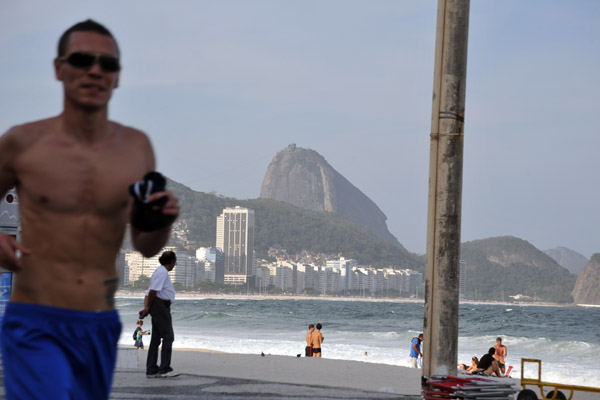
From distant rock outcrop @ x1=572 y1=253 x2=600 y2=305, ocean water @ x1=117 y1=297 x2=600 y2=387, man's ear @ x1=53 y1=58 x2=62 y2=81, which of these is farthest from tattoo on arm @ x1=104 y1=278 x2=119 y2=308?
distant rock outcrop @ x1=572 y1=253 x2=600 y2=305

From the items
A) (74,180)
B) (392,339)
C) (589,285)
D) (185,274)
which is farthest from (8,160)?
(185,274)

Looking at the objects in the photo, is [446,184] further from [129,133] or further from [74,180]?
[74,180]

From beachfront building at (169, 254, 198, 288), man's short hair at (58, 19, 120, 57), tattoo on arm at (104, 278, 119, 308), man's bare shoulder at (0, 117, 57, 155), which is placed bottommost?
beachfront building at (169, 254, 198, 288)

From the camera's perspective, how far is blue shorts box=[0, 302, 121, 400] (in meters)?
2.79

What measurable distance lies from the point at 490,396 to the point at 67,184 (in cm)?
475

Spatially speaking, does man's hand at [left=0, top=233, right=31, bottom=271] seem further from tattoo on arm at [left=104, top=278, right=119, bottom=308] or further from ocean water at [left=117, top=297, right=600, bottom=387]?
ocean water at [left=117, top=297, right=600, bottom=387]

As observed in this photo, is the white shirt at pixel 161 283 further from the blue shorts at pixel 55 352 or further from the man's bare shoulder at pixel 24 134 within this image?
the blue shorts at pixel 55 352

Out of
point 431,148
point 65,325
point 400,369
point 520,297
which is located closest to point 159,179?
point 65,325

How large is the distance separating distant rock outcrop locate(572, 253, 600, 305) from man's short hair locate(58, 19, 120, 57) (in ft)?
593

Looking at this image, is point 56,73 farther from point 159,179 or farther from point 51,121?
point 159,179

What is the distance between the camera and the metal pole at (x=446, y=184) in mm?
7887

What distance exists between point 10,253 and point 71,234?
0.66 feet

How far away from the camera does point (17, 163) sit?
3.02 meters

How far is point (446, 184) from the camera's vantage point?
7914 millimetres
